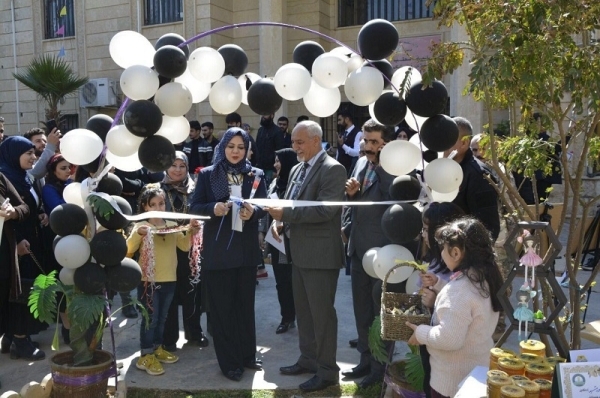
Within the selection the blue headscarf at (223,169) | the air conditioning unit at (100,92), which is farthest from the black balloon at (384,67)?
the air conditioning unit at (100,92)

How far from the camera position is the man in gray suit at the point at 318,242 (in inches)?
171

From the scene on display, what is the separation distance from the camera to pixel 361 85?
12.6ft

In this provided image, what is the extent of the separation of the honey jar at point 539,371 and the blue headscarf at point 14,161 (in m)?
4.48

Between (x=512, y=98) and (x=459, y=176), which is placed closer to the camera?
(x=512, y=98)

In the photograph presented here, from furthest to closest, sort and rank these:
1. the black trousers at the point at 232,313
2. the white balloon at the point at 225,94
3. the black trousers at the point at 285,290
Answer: the black trousers at the point at 285,290 < the black trousers at the point at 232,313 < the white balloon at the point at 225,94

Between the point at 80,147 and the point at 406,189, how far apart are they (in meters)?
2.14

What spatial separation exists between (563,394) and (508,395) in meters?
0.20

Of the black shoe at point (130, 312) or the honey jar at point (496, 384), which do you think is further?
the black shoe at point (130, 312)

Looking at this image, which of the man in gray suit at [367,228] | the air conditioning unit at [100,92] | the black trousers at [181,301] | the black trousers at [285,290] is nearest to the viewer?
the man in gray suit at [367,228]

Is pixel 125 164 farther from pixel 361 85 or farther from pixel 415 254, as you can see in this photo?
pixel 415 254

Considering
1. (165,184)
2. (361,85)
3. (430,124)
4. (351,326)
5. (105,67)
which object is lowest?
(351,326)

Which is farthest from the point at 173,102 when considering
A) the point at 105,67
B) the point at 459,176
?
the point at 105,67

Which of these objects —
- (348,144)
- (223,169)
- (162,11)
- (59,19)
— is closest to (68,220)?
(223,169)

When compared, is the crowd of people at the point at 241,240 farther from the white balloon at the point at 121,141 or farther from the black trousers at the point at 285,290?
the white balloon at the point at 121,141
